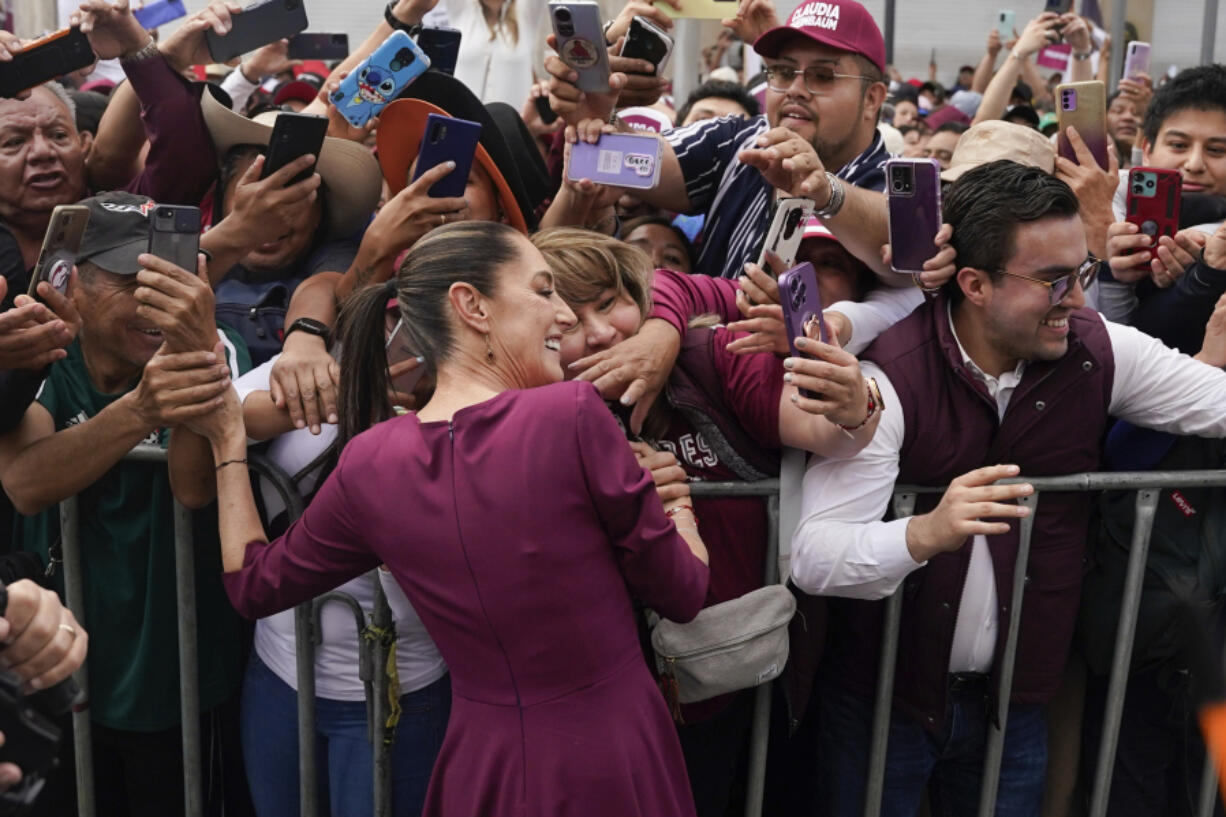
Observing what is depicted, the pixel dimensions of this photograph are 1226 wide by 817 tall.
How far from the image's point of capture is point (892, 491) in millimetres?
2893

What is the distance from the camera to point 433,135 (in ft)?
9.77

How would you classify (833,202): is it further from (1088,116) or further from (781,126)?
(1088,116)

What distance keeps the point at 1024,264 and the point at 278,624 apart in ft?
6.20

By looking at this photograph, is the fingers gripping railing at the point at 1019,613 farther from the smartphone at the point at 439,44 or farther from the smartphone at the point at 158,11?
the smartphone at the point at 158,11

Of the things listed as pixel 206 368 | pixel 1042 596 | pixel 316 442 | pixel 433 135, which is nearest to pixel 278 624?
pixel 316 442

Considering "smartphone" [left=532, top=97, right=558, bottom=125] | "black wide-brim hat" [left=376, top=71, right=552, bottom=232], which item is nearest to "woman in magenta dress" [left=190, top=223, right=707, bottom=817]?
"black wide-brim hat" [left=376, top=71, right=552, bottom=232]

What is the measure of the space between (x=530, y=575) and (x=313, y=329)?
1.04 m

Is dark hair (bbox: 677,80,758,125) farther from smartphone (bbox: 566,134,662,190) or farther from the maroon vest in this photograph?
the maroon vest

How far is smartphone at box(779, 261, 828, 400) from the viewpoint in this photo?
2502mm

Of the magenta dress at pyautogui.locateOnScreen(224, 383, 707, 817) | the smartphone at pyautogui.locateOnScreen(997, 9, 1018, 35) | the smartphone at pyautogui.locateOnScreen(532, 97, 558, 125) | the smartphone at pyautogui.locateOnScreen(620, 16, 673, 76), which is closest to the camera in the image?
the magenta dress at pyautogui.locateOnScreen(224, 383, 707, 817)

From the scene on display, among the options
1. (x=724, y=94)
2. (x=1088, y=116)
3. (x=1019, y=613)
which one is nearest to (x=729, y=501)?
(x=1019, y=613)

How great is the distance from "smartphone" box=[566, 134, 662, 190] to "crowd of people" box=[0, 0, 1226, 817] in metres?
0.04

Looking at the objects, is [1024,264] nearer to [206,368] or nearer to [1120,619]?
[1120,619]

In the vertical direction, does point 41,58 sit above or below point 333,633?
above
